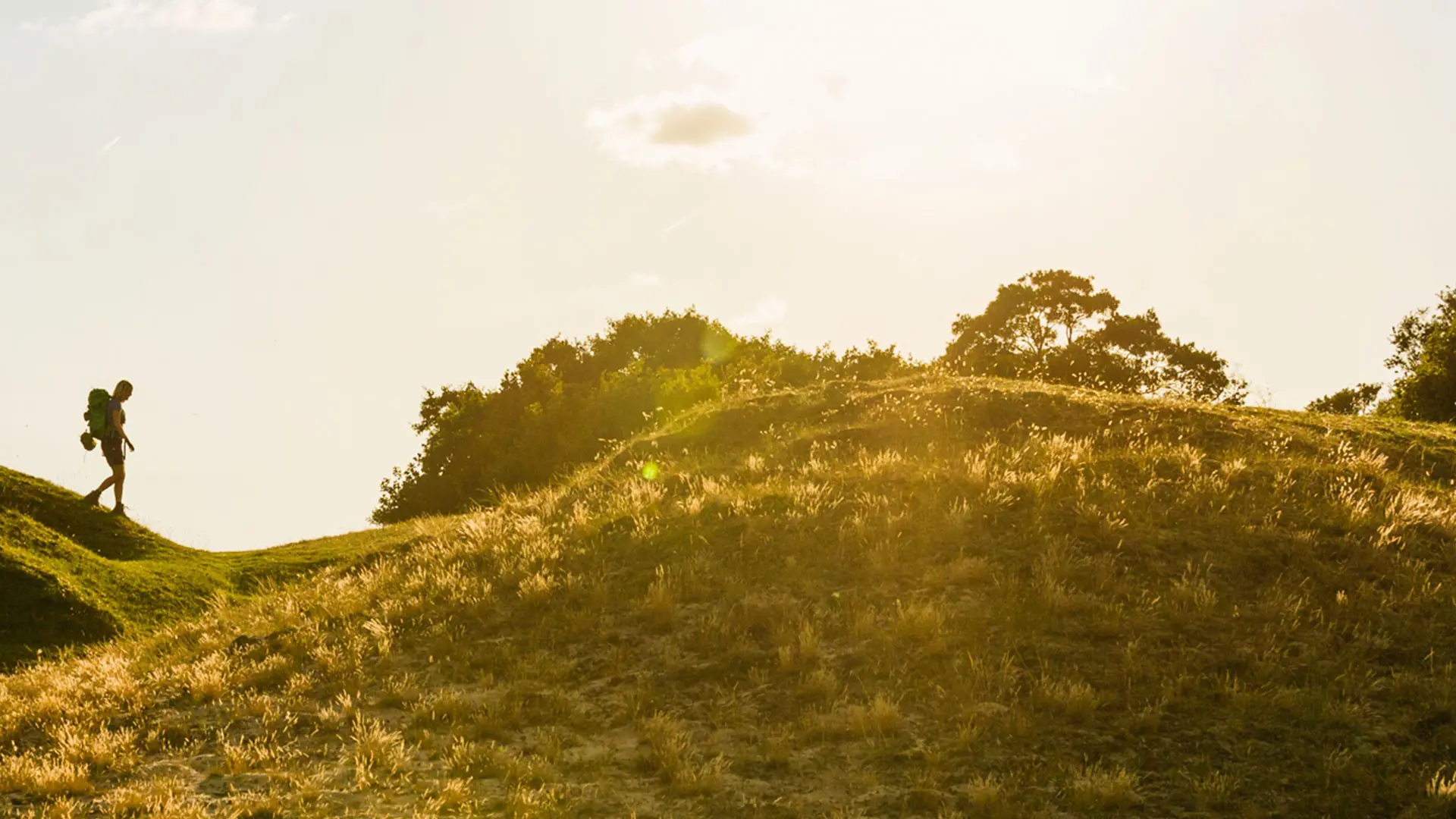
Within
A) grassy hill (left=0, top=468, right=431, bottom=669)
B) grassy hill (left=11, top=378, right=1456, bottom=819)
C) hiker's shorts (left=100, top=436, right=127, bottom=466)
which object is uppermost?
hiker's shorts (left=100, top=436, right=127, bottom=466)

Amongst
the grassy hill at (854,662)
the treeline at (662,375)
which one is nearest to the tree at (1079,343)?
the treeline at (662,375)

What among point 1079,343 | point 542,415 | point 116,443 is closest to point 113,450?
point 116,443

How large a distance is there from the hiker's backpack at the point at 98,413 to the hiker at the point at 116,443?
0.08m

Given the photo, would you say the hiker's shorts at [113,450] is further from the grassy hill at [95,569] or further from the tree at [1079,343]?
the tree at [1079,343]

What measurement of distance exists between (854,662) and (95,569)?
17.3m

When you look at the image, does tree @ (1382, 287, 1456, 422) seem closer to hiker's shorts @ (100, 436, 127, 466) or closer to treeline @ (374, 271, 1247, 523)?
treeline @ (374, 271, 1247, 523)

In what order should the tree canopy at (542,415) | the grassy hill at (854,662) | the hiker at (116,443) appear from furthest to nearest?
the tree canopy at (542,415)
the hiker at (116,443)
the grassy hill at (854,662)

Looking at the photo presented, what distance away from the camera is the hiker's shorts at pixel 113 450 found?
23.2 m

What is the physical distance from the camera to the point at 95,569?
2062 centimetres

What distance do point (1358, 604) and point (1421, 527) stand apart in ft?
9.20

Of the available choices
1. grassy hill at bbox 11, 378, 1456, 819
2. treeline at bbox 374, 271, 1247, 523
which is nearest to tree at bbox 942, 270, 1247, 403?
treeline at bbox 374, 271, 1247, 523

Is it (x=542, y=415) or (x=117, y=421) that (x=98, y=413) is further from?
(x=542, y=415)

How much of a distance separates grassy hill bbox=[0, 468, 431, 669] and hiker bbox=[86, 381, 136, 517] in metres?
A: 0.43

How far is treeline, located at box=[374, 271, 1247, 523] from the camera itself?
40.8 meters
